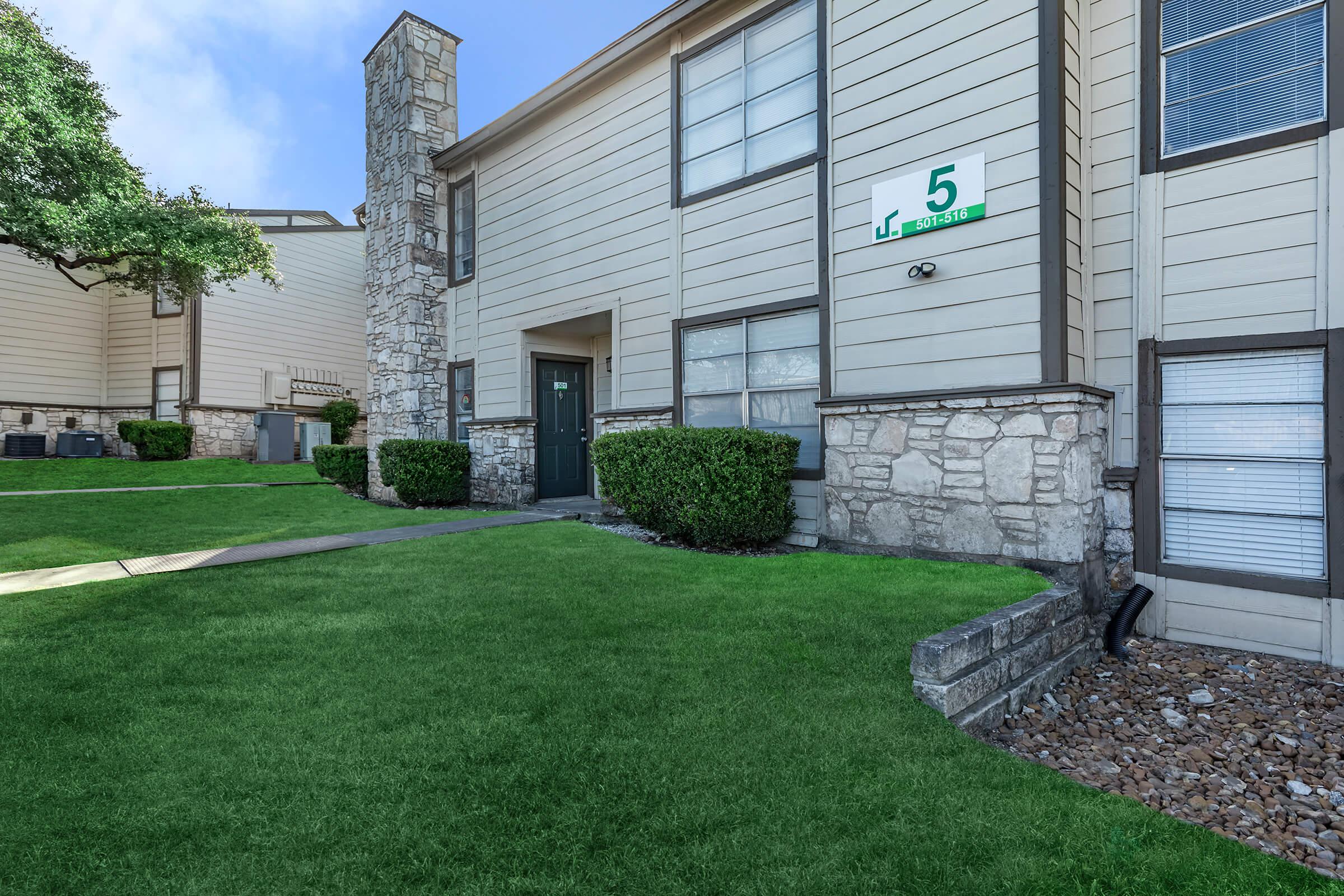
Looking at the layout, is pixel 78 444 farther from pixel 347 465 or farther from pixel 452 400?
pixel 452 400

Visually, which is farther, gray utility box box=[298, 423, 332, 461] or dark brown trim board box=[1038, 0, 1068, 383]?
gray utility box box=[298, 423, 332, 461]

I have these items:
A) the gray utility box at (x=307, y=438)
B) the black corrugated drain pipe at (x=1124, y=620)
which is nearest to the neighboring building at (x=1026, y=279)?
the black corrugated drain pipe at (x=1124, y=620)

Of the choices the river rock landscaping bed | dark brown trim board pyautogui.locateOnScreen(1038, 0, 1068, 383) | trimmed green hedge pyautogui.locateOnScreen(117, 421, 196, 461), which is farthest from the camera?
trimmed green hedge pyautogui.locateOnScreen(117, 421, 196, 461)

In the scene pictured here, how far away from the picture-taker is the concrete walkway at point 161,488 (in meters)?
9.41

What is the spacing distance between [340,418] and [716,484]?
1363 centimetres

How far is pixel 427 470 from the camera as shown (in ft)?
31.2

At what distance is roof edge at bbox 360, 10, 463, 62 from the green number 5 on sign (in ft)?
27.4

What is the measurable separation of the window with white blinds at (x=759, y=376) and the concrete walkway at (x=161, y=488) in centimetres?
784

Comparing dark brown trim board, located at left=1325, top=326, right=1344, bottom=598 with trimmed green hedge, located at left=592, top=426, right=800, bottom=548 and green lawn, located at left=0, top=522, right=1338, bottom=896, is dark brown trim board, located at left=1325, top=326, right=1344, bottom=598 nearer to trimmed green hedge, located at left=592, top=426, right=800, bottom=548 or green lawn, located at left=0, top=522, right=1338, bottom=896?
green lawn, located at left=0, top=522, right=1338, bottom=896

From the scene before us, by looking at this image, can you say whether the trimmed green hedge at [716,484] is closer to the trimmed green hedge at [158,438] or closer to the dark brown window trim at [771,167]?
the dark brown window trim at [771,167]

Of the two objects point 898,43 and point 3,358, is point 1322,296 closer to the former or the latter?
point 898,43

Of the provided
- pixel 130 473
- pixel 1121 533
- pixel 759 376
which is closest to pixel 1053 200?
pixel 1121 533

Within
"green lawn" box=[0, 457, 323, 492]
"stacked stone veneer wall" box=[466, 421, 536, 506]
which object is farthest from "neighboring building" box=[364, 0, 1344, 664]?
"green lawn" box=[0, 457, 323, 492]

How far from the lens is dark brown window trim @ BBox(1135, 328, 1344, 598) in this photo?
398 centimetres
